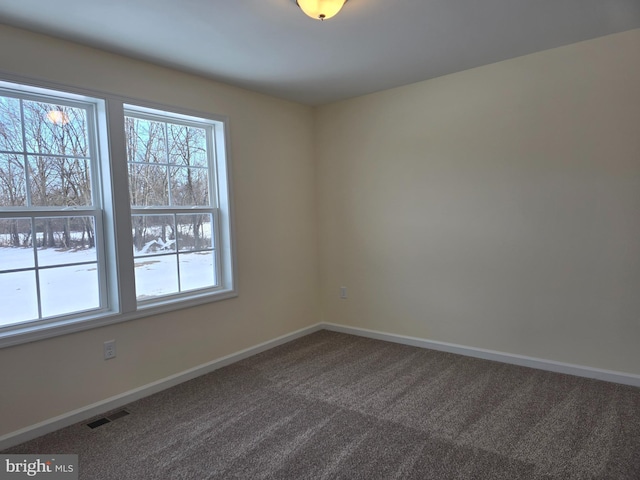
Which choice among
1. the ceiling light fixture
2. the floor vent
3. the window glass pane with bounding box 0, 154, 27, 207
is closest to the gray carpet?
the floor vent

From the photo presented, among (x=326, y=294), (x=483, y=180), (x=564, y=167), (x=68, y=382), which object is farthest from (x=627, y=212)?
(x=68, y=382)

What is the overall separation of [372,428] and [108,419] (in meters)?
1.70

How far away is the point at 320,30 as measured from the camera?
254 centimetres

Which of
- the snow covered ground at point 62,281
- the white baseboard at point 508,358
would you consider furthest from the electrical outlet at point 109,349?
the white baseboard at point 508,358

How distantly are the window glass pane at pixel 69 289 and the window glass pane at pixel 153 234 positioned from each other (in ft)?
1.13

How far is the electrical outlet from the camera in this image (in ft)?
9.04

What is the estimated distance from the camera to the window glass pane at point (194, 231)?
331 centimetres

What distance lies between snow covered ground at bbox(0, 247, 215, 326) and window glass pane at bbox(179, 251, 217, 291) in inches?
1.5

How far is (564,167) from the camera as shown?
3.01m

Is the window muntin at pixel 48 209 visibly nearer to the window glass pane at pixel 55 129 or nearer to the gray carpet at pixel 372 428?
the window glass pane at pixel 55 129

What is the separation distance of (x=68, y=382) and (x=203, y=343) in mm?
1019

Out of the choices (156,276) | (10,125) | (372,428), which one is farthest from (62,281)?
(372,428)

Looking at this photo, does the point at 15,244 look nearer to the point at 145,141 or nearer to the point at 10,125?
the point at 10,125

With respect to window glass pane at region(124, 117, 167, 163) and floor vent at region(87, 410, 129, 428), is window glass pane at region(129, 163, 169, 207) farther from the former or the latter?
floor vent at region(87, 410, 129, 428)
